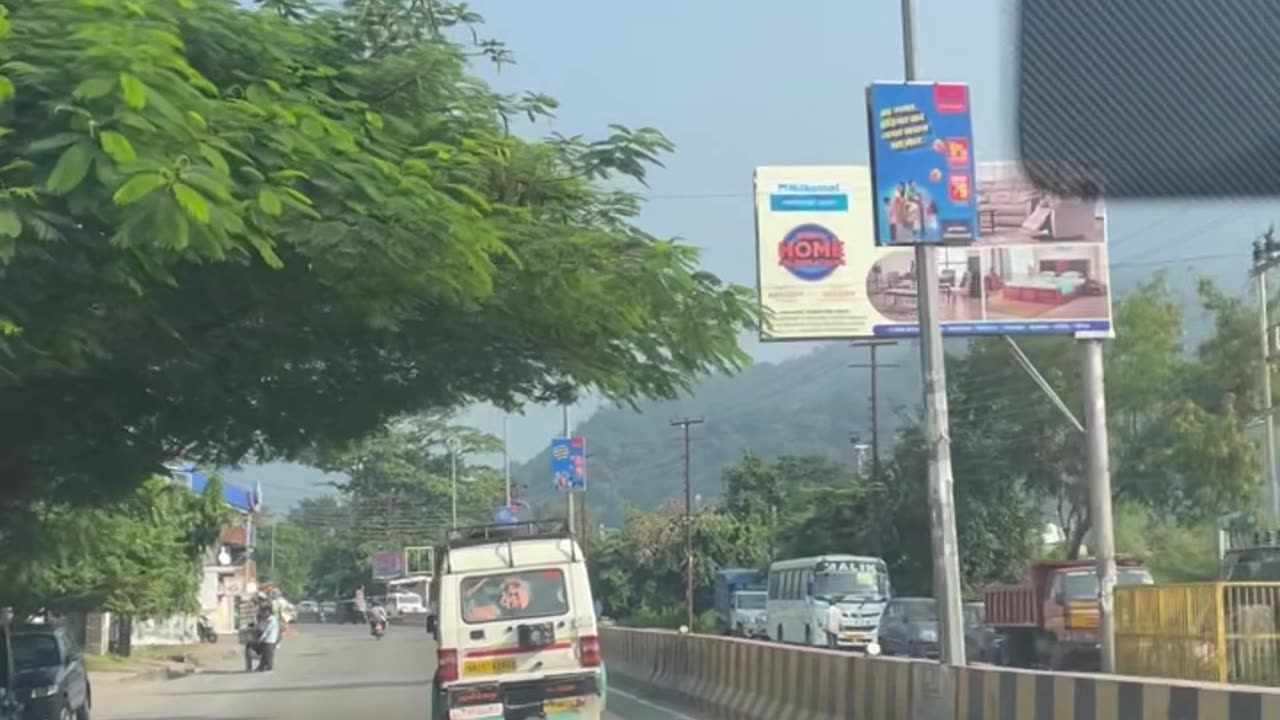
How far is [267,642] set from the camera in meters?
42.6

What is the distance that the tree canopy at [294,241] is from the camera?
9.39m

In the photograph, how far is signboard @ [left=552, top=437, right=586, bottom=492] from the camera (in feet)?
149

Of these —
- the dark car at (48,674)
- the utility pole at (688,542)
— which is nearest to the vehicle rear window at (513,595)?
the dark car at (48,674)

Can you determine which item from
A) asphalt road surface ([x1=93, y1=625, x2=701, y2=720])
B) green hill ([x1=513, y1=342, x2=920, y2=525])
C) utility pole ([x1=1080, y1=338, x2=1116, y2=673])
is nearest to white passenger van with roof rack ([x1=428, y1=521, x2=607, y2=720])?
asphalt road surface ([x1=93, y1=625, x2=701, y2=720])

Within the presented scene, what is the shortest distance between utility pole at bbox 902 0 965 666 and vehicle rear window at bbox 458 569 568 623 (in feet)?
14.0

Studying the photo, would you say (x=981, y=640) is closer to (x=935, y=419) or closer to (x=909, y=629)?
(x=909, y=629)

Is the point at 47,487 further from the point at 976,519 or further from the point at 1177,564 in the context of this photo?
the point at 1177,564

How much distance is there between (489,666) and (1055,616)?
15073mm

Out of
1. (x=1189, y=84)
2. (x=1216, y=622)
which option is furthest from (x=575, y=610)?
(x=1189, y=84)

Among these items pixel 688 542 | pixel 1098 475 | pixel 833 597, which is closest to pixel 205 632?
pixel 688 542

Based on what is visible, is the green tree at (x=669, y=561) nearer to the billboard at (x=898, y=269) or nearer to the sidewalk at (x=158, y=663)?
the sidewalk at (x=158, y=663)

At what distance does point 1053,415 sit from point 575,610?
3574 cm

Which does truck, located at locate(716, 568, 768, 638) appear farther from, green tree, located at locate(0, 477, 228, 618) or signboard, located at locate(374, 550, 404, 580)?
signboard, located at locate(374, 550, 404, 580)

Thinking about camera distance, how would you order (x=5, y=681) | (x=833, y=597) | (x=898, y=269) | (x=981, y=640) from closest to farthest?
(x=5, y=681)
(x=898, y=269)
(x=981, y=640)
(x=833, y=597)
